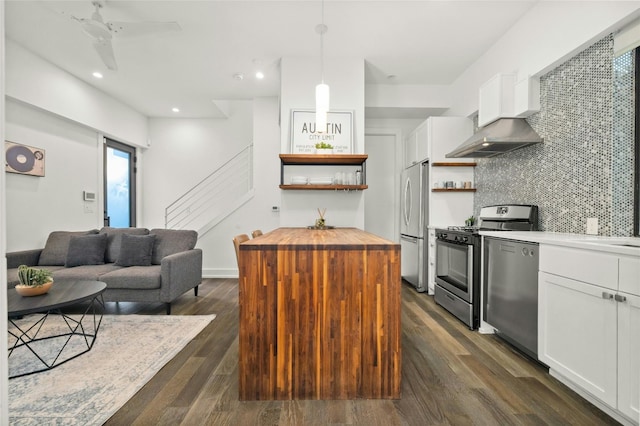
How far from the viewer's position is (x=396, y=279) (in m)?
1.79

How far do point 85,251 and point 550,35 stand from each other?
535 cm

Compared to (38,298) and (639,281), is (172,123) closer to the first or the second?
(38,298)

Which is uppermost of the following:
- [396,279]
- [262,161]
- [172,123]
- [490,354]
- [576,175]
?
[172,123]

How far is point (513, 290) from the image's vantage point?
7.85 feet

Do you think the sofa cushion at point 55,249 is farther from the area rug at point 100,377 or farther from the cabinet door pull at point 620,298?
the cabinet door pull at point 620,298

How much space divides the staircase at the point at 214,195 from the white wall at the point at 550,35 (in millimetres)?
4256

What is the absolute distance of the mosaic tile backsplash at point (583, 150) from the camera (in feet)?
6.99

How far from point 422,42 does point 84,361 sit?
172 inches

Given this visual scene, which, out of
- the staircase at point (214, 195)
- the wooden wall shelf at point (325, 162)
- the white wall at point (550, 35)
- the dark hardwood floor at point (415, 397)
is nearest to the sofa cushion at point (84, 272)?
the dark hardwood floor at point (415, 397)

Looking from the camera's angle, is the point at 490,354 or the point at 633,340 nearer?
the point at 633,340

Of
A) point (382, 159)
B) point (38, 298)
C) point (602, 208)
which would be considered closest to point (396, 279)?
point (602, 208)

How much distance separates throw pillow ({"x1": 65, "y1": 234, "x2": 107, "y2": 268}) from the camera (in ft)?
11.9

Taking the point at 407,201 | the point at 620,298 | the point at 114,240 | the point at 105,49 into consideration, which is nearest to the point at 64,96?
the point at 105,49

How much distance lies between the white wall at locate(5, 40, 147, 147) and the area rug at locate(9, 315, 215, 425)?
2.78 metres
